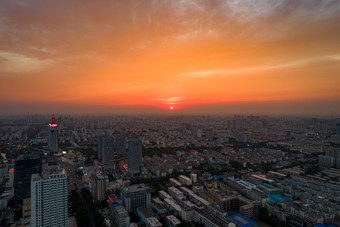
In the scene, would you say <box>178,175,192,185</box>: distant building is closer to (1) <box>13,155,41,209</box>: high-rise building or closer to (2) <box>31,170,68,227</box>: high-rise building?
(2) <box>31,170,68,227</box>: high-rise building

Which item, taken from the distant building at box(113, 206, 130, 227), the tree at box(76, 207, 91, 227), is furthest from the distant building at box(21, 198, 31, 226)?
the distant building at box(113, 206, 130, 227)

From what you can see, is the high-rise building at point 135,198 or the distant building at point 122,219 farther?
the high-rise building at point 135,198

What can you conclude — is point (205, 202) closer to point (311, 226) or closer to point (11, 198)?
point (311, 226)

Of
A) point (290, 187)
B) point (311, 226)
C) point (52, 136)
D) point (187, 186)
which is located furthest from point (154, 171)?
point (52, 136)

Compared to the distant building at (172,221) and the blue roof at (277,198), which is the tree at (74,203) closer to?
the distant building at (172,221)

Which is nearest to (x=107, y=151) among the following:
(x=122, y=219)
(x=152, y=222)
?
(x=122, y=219)

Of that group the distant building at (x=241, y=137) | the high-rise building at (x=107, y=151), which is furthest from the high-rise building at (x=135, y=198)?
the distant building at (x=241, y=137)
